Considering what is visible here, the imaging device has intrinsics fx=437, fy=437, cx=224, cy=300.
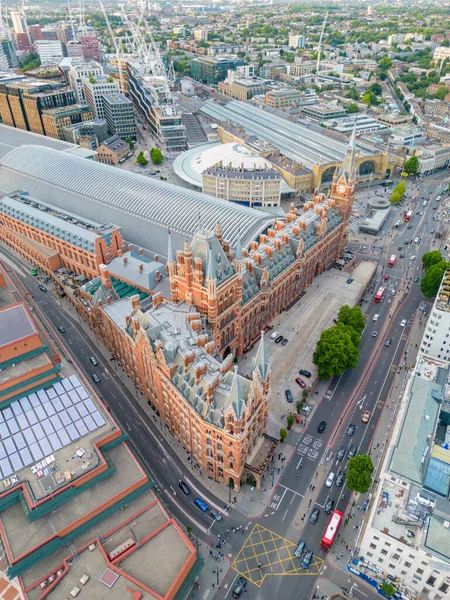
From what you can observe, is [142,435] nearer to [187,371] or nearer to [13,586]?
[187,371]

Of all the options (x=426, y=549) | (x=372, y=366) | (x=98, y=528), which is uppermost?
(x=426, y=549)

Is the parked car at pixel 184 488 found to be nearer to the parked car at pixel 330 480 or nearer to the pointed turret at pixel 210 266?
the parked car at pixel 330 480

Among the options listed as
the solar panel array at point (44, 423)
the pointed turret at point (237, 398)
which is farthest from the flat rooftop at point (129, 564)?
the pointed turret at point (237, 398)

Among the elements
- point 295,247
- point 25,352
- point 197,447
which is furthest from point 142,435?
point 295,247


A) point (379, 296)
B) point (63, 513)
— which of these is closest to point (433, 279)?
point (379, 296)

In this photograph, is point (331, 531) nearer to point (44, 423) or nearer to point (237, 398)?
point (237, 398)

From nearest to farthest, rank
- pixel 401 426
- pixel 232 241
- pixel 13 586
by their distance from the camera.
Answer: pixel 13 586, pixel 401 426, pixel 232 241
